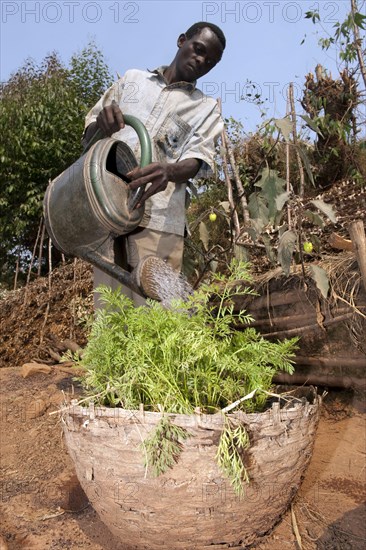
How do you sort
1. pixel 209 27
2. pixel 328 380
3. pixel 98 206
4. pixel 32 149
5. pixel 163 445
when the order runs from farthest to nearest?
pixel 32 149 → pixel 328 380 → pixel 209 27 → pixel 98 206 → pixel 163 445

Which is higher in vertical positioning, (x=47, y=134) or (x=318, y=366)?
(x=47, y=134)

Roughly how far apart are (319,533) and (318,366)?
907 mm

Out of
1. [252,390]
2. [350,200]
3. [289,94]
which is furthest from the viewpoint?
[350,200]

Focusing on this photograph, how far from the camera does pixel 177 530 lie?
53.6 inches

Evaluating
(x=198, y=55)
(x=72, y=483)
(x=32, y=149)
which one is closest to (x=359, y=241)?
(x=198, y=55)

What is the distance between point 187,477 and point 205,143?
1527 mm

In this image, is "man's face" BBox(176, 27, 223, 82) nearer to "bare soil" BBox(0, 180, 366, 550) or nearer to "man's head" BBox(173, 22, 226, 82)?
"man's head" BBox(173, 22, 226, 82)

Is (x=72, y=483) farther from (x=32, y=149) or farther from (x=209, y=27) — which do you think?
(x=32, y=149)

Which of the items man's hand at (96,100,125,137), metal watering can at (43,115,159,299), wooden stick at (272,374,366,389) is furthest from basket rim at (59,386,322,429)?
man's hand at (96,100,125,137)

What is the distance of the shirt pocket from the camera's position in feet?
7.81

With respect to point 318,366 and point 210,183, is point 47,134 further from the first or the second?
point 318,366

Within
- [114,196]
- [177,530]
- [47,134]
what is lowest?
[177,530]

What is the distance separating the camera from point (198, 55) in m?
2.26

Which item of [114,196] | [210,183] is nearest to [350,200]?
[210,183]
